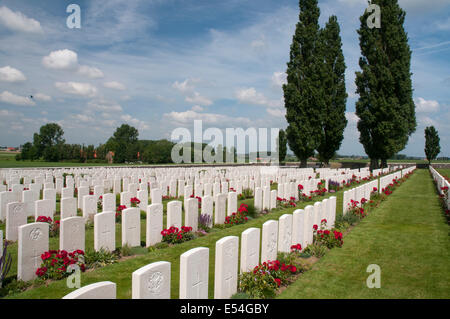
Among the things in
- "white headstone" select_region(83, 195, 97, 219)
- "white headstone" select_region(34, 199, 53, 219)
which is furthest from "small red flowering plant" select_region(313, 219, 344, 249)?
"white headstone" select_region(34, 199, 53, 219)

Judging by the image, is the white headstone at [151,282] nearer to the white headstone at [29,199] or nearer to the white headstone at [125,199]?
the white headstone at [125,199]

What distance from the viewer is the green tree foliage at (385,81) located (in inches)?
1272

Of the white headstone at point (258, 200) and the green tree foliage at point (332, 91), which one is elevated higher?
the green tree foliage at point (332, 91)

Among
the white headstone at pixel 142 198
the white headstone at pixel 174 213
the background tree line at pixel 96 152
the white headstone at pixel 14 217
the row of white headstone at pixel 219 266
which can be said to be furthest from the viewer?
the background tree line at pixel 96 152

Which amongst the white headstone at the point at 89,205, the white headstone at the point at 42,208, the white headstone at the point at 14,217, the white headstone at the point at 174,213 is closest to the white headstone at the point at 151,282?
the white headstone at the point at 174,213

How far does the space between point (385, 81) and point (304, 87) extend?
856cm

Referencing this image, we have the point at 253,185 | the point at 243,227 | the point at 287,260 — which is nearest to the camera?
the point at 287,260

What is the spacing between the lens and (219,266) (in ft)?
13.8

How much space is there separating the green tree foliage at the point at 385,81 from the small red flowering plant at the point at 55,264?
3334 centimetres

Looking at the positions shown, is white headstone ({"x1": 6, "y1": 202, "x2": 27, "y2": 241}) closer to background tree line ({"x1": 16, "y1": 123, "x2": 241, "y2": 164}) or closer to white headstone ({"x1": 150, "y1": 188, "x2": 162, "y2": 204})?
white headstone ({"x1": 150, "y1": 188, "x2": 162, "y2": 204})
